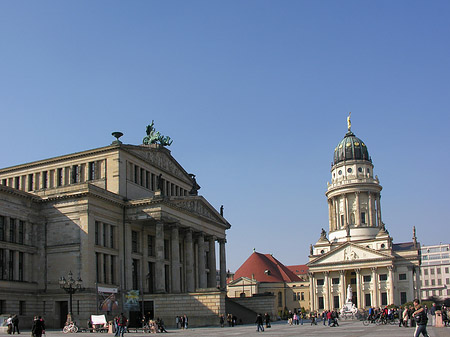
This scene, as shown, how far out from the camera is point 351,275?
131375mm

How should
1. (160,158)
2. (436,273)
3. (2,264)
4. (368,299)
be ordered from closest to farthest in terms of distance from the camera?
(2,264), (160,158), (368,299), (436,273)

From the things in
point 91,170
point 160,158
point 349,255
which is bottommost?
point 349,255

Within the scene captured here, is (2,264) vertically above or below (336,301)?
above

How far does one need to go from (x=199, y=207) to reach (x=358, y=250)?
2566 inches

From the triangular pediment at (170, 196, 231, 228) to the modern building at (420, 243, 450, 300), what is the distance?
11458cm

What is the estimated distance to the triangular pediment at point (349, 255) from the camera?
411 feet

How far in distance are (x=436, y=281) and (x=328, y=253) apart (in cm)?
6501

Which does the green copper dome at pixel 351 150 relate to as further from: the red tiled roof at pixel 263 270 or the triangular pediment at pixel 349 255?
the red tiled roof at pixel 263 270

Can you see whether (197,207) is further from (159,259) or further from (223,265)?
(159,259)

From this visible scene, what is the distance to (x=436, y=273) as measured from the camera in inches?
7087

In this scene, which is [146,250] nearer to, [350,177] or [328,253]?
[328,253]

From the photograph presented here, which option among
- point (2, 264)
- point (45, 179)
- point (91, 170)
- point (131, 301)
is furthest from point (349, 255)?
point (2, 264)

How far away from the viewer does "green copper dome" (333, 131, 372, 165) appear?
140875mm

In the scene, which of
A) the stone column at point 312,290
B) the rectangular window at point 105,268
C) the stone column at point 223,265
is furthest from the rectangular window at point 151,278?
the stone column at point 312,290
